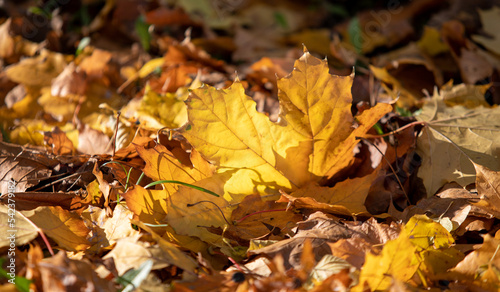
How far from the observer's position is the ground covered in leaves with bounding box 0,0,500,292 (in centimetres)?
72

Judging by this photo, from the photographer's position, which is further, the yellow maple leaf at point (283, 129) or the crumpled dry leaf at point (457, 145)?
the crumpled dry leaf at point (457, 145)

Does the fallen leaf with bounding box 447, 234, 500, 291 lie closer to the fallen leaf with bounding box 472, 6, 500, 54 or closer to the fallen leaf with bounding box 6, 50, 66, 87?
the fallen leaf with bounding box 472, 6, 500, 54

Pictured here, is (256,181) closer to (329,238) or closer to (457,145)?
(329,238)

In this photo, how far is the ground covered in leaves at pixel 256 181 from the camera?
0.72 meters

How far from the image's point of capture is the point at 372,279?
68 centimetres

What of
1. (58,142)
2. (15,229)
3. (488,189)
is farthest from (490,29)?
(15,229)

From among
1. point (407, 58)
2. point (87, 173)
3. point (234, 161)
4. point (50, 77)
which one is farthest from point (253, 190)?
point (50, 77)

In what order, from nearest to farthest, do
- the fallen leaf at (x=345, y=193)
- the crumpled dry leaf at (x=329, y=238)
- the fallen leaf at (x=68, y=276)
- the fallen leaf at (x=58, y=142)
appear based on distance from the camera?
the fallen leaf at (x=68, y=276) < the crumpled dry leaf at (x=329, y=238) < the fallen leaf at (x=345, y=193) < the fallen leaf at (x=58, y=142)

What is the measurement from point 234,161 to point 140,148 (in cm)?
21

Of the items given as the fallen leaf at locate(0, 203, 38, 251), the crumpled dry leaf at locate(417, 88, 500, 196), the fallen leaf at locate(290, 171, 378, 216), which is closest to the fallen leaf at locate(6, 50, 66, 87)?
the fallen leaf at locate(0, 203, 38, 251)

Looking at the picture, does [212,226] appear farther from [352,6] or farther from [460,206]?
[352,6]

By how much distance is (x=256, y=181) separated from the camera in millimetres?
914

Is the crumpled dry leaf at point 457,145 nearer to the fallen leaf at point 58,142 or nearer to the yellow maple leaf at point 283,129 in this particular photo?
the yellow maple leaf at point 283,129

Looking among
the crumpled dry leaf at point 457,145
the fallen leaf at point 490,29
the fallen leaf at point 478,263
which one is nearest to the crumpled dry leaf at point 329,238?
the fallen leaf at point 478,263
